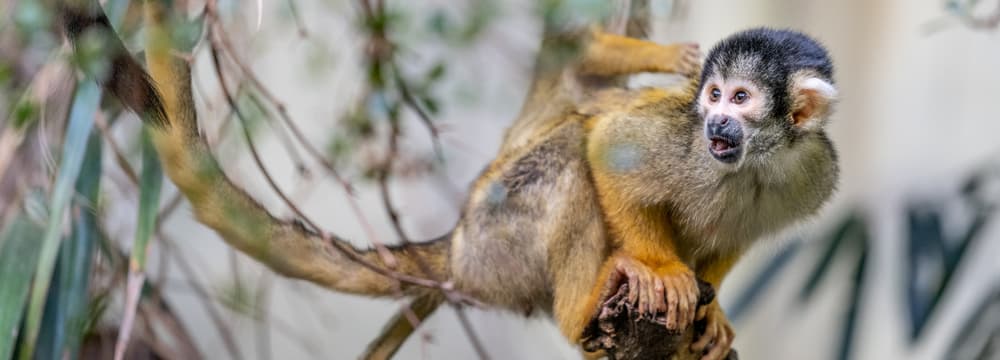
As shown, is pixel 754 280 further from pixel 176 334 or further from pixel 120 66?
pixel 120 66

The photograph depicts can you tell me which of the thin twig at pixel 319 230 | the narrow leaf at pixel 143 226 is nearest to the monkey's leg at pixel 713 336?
the thin twig at pixel 319 230

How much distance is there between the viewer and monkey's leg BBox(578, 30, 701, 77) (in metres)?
2.59

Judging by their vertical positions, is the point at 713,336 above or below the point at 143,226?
below

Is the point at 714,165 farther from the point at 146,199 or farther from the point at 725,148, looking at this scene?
the point at 146,199

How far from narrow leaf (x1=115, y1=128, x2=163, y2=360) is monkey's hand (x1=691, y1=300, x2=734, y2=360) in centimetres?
116

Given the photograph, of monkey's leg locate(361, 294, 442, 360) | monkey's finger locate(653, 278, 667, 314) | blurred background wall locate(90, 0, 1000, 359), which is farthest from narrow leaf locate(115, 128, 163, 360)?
monkey's finger locate(653, 278, 667, 314)

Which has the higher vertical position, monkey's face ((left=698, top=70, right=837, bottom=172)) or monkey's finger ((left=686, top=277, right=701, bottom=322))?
monkey's face ((left=698, top=70, right=837, bottom=172))

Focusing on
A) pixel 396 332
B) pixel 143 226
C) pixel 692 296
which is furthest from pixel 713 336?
pixel 143 226

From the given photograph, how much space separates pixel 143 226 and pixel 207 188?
0.17m

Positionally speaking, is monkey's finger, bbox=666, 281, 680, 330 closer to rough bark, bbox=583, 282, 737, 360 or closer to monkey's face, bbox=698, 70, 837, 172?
rough bark, bbox=583, 282, 737, 360

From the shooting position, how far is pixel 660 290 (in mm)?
2049

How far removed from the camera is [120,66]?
1.62 m

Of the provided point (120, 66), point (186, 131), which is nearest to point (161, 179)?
point (186, 131)

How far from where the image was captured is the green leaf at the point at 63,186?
196cm
